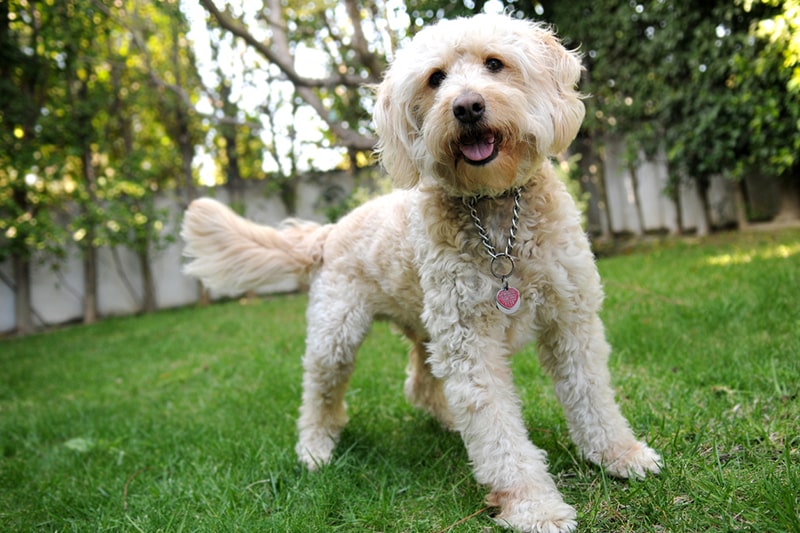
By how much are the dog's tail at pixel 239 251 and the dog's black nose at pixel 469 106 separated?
1574 mm

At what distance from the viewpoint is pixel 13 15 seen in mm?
9023

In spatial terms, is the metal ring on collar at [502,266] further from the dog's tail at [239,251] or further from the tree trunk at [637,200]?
the tree trunk at [637,200]

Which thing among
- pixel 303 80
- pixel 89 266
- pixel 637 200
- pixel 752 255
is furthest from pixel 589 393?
pixel 89 266

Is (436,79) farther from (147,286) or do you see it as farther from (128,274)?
(128,274)

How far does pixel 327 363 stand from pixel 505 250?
1.33 meters

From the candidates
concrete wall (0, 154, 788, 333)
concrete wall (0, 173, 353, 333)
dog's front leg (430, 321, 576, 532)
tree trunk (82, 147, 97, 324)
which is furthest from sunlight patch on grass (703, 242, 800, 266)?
tree trunk (82, 147, 97, 324)

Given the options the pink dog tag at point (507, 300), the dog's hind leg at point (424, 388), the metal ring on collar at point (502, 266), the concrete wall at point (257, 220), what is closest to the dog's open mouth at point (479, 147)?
the metal ring on collar at point (502, 266)

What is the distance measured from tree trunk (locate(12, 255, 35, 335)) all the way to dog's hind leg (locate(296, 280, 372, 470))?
9.85 meters

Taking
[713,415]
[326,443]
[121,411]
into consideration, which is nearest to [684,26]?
[713,415]

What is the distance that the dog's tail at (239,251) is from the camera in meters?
3.49

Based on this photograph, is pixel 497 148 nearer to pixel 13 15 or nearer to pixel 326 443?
pixel 326 443

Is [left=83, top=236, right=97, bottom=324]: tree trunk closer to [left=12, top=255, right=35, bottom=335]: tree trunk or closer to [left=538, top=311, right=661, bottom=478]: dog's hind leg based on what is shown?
[left=12, top=255, right=35, bottom=335]: tree trunk

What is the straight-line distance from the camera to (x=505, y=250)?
7.52 ft

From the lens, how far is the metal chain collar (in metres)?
2.27
